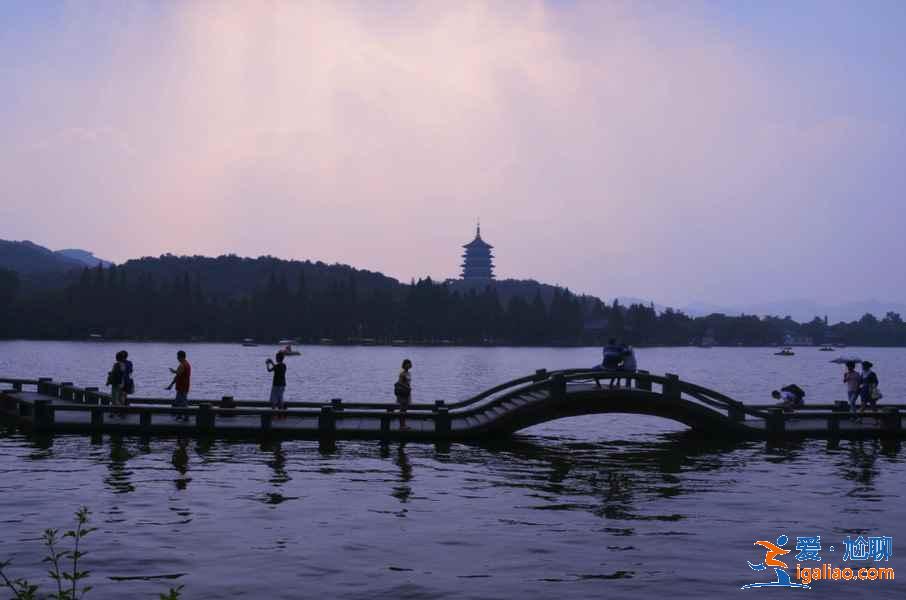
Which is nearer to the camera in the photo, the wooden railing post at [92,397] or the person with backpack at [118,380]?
the person with backpack at [118,380]

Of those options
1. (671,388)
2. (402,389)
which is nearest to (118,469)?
(402,389)

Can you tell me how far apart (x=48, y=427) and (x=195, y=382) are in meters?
49.4

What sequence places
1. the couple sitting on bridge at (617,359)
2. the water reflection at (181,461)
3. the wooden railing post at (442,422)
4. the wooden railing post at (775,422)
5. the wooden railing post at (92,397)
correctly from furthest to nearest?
the wooden railing post at (92,397) → the wooden railing post at (775,422) → the couple sitting on bridge at (617,359) → the wooden railing post at (442,422) → the water reflection at (181,461)

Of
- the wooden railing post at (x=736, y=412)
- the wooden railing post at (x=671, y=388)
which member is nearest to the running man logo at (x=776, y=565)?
the wooden railing post at (x=671, y=388)

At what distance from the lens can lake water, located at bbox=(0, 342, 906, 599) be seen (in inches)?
514

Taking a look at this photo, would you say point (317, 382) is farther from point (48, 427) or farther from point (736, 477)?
point (736, 477)

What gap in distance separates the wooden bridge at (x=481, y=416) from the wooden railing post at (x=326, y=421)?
0.03m

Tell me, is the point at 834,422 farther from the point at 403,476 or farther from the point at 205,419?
the point at 205,419

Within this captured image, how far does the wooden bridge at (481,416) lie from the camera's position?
85.0 feet

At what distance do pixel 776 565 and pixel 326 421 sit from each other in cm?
1465

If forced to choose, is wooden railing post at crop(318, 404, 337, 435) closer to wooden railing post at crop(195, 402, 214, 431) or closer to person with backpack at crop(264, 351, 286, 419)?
person with backpack at crop(264, 351, 286, 419)

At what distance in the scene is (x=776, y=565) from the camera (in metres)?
14.1

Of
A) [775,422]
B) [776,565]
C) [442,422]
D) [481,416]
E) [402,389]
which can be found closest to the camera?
[776,565]

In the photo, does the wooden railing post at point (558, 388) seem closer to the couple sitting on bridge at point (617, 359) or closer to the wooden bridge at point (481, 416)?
the wooden bridge at point (481, 416)
